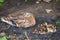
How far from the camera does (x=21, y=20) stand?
2541 millimetres

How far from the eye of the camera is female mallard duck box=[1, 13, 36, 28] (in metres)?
2.53

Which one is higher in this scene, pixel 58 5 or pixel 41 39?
pixel 58 5

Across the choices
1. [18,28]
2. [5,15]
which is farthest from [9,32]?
[5,15]

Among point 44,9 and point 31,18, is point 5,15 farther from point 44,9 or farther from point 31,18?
point 44,9

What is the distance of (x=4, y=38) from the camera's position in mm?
2311

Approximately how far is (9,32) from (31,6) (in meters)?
0.56

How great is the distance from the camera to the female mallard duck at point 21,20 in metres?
2.53

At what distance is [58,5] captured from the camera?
2809mm

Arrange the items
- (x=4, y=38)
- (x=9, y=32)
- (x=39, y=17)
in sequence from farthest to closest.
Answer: (x=39, y=17)
(x=9, y=32)
(x=4, y=38)

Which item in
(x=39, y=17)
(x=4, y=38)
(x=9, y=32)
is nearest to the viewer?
(x=4, y=38)

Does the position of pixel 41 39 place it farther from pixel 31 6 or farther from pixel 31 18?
pixel 31 6

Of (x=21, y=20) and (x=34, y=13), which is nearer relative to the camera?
(x=21, y=20)

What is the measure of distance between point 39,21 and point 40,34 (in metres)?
0.24

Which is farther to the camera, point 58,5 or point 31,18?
point 58,5
